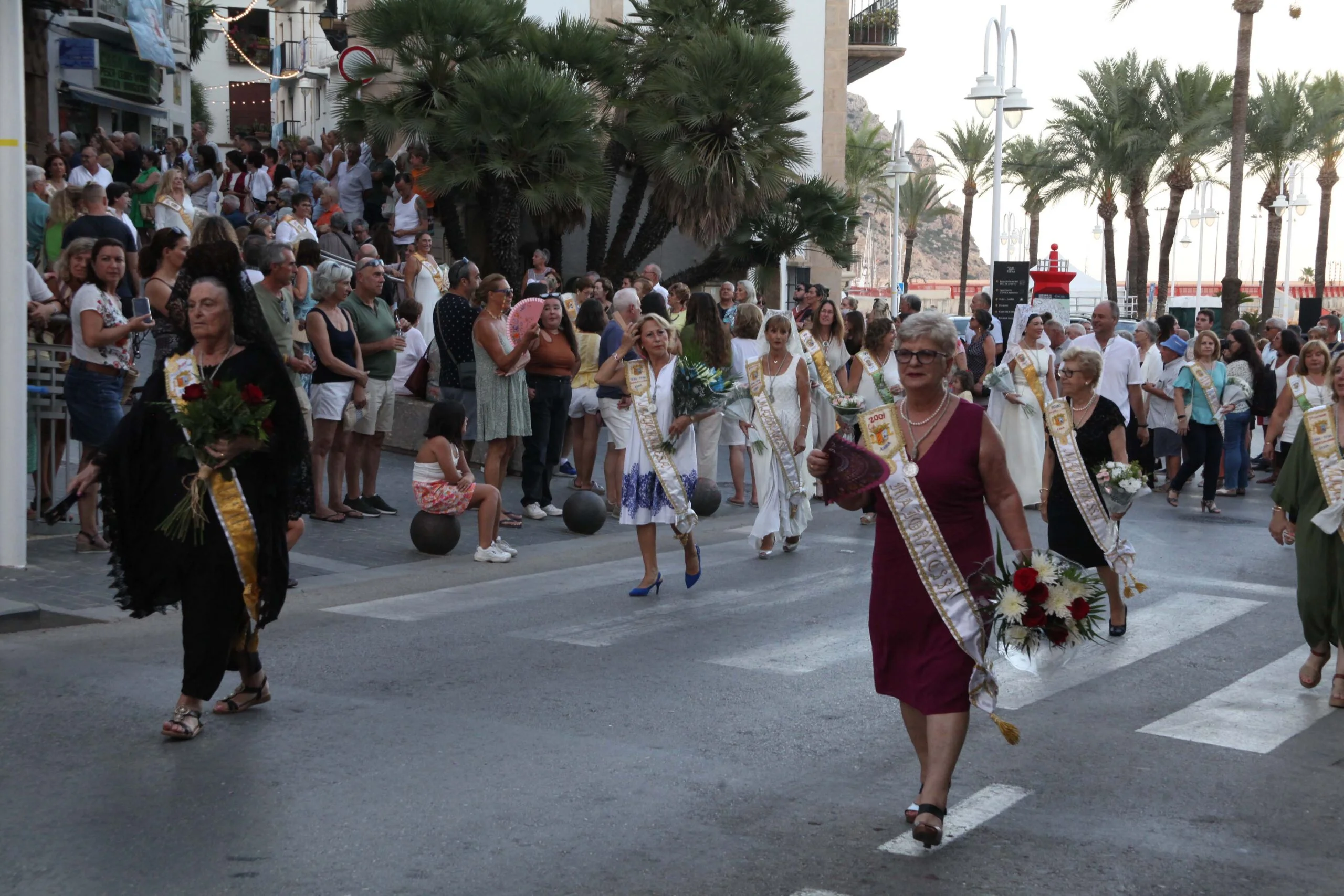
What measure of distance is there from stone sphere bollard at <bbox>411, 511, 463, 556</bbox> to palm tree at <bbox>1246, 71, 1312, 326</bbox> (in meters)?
41.8

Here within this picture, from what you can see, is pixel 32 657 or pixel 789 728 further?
pixel 32 657

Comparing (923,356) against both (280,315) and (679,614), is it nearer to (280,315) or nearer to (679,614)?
(679,614)

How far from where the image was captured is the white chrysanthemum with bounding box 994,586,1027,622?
5031 mm

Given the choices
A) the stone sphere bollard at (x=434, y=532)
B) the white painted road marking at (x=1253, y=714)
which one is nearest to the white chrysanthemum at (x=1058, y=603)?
the white painted road marking at (x=1253, y=714)

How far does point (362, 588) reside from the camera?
10.0 m

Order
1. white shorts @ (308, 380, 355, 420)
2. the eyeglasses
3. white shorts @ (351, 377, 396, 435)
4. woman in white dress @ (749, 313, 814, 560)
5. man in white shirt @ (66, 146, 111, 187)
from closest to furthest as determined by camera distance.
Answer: the eyeglasses < woman in white dress @ (749, 313, 814, 560) < white shorts @ (308, 380, 355, 420) < white shorts @ (351, 377, 396, 435) < man in white shirt @ (66, 146, 111, 187)

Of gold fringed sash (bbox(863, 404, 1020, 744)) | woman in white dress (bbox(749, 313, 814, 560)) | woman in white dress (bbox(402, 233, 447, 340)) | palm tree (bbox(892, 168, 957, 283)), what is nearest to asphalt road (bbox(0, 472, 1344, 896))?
gold fringed sash (bbox(863, 404, 1020, 744))

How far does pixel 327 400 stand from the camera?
12.0m

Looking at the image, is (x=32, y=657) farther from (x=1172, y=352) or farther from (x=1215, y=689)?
(x=1172, y=352)

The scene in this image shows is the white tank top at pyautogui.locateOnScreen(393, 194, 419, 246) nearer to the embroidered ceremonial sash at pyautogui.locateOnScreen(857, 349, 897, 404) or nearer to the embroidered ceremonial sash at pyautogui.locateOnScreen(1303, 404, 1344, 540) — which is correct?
the embroidered ceremonial sash at pyautogui.locateOnScreen(857, 349, 897, 404)

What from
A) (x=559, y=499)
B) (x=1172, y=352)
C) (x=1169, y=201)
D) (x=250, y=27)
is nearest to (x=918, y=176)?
(x=1169, y=201)

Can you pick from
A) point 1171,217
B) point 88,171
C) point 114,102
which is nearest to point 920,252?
point 1171,217

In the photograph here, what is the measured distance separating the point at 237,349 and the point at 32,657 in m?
2.33

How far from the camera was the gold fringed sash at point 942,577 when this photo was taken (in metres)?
5.14
